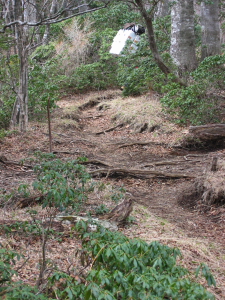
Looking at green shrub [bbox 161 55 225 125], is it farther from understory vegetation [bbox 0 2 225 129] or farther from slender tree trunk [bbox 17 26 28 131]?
slender tree trunk [bbox 17 26 28 131]

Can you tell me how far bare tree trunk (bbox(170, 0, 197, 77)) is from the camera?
47.2 ft

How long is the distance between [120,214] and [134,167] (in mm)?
3594

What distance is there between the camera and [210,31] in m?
16.2

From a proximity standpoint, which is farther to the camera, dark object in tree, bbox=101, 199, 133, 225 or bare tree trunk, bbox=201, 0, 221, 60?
bare tree trunk, bbox=201, 0, 221, 60

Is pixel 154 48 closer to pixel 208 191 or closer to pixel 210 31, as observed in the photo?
pixel 210 31

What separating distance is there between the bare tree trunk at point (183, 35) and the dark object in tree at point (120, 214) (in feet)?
31.6

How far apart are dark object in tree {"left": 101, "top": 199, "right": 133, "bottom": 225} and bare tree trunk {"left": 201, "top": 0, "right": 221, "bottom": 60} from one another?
11564mm

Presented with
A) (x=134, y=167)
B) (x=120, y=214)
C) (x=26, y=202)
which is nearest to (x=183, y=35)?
(x=134, y=167)

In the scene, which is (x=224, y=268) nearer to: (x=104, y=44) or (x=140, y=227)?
(x=140, y=227)

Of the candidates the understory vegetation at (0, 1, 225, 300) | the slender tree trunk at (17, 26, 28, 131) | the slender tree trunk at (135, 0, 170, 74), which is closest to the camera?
the understory vegetation at (0, 1, 225, 300)

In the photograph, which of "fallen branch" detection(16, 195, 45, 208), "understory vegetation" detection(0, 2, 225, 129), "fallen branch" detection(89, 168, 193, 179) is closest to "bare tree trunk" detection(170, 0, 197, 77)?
"understory vegetation" detection(0, 2, 225, 129)

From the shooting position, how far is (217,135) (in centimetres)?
989

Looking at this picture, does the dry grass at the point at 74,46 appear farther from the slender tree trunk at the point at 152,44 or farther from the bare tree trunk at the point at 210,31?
the slender tree trunk at the point at 152,44

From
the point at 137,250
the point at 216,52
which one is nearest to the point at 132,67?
the point at 216,52
